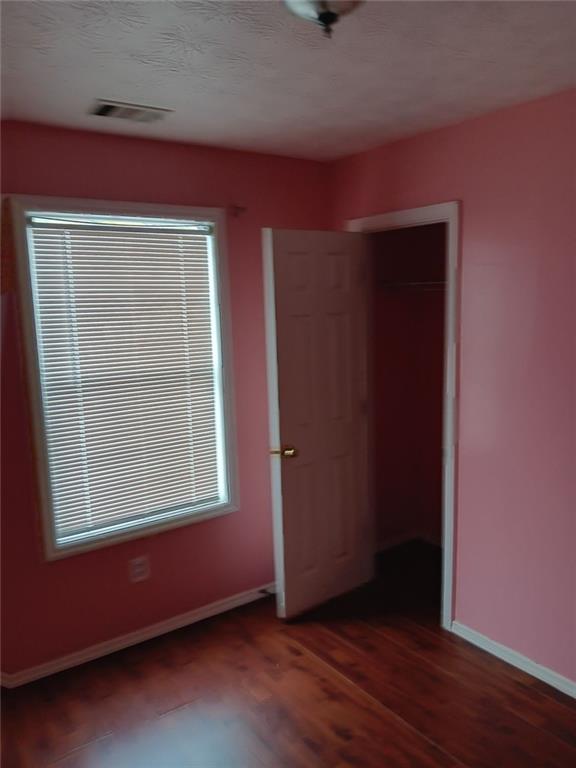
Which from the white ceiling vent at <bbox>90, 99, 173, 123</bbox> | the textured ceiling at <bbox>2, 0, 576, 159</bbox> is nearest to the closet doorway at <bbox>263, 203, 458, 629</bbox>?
the textured ceiling at <bbox>2, 0, 576, 159</bbox>

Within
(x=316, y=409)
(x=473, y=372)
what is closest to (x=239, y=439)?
(x=316, y=409)

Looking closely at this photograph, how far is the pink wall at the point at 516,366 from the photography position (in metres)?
2.34

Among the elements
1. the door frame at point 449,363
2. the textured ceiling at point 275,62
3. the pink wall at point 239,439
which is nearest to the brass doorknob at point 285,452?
the pink wall at point 239,439

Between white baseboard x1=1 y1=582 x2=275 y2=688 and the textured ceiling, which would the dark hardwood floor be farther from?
the textured ceiling

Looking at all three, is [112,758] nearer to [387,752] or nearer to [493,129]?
[387,752]

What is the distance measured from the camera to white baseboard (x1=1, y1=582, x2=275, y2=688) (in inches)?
104

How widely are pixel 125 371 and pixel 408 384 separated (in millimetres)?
1997

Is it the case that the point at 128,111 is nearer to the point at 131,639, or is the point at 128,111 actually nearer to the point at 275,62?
the point at 275,62

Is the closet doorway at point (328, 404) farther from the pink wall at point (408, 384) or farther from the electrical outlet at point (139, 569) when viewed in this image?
the electrical outlet at point (139, 569)

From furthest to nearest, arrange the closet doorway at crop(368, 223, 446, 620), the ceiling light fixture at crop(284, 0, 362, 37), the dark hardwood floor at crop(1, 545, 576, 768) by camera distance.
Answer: the closet doorway at crop(368, 223, 446, 620) → the dark hardwood floor at crop(1, 545, 576, 768) → the ceiling light fixture at crop(284, 0, 362, 37)

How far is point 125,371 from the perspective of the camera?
2775 millimetres

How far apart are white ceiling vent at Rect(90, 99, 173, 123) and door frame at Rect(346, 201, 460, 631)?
4.20ft

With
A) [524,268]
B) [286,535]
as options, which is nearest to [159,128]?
[524,268]

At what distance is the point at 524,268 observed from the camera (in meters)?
2.45
